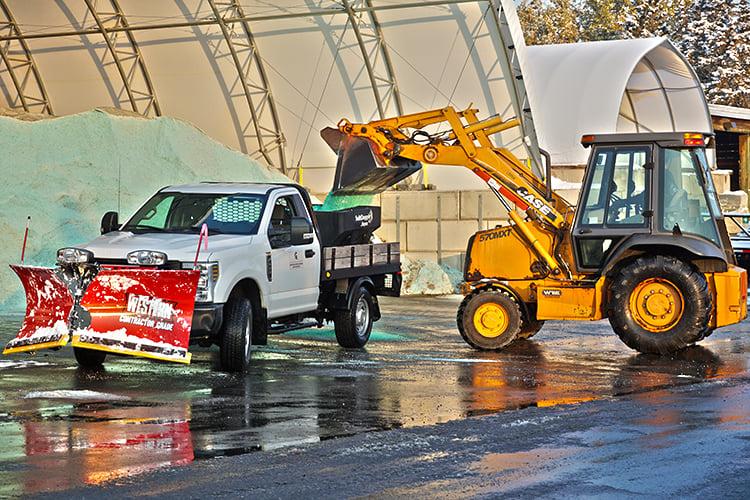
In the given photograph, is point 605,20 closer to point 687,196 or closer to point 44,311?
point 687,196

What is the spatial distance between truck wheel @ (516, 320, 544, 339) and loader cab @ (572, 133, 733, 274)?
1389 millimetres

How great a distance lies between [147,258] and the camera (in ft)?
45.7

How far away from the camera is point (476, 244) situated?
17828 millimetres

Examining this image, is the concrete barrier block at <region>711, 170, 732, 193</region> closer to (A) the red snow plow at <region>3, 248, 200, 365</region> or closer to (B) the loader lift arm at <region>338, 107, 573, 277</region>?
(B) the loader lift arm at <region>338, 107, 573, 277</region>

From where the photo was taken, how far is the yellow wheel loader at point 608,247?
16.4 metres

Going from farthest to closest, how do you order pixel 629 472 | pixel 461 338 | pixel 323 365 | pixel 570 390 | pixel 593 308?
1. pixel 461 338
2. pixel 593 308
3. pixel 323 365
4. pixel 570 390
5. pixel 629 472

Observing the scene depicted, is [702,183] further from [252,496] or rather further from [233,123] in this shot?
[233,123]

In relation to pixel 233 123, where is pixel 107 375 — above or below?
below

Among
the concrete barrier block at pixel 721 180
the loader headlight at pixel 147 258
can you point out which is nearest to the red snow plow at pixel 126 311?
the loader headlight at pixel 147 258

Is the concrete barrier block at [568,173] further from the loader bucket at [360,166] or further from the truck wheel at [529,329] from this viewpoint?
the truck wheel at [529,329]

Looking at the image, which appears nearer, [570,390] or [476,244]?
[570,390]

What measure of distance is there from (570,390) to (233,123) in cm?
2546

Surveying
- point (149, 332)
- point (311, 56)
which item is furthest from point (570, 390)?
point (311, 56)

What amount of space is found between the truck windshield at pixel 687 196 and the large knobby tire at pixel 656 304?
1.61ft
